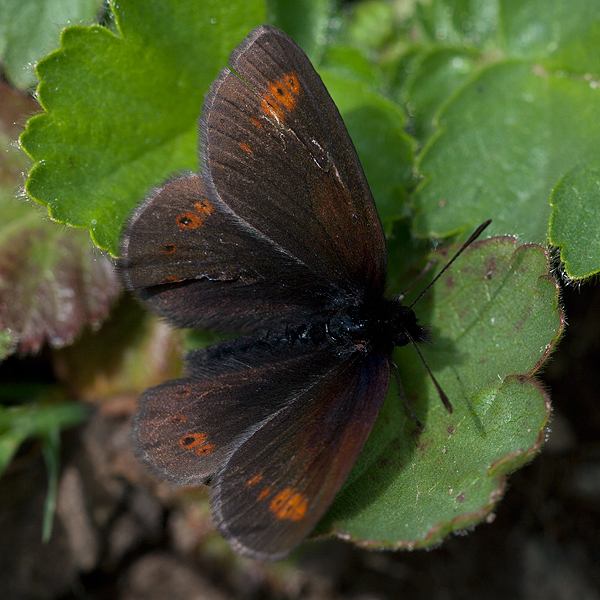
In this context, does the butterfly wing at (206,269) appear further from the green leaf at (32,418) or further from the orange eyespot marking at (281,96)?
the green leaf at (32,418)

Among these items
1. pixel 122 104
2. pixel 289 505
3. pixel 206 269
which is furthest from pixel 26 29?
pixel 289 505

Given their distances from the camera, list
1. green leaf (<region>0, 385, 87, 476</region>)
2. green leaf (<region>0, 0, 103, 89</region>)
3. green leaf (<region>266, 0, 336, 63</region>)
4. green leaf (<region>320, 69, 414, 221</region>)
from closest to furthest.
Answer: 1. green leaf (<region>320, 69, 414, 221</region>)
2. green leaf (<region>0, 0, 103, 89</region>)
3. green leaf (<region>266, 0, 336, 63</region>)
4. green leaf (<region>0, 385, 87, 476</region>)

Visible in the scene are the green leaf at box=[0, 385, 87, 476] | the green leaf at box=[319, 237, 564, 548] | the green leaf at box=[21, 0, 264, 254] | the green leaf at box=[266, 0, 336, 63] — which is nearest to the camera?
the green leaf at box=[319, 237, 564, 548]

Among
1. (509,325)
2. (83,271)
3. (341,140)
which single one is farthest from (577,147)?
(83,271)

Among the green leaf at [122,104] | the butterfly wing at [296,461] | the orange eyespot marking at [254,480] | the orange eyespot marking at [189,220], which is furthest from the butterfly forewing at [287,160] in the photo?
the orange eyespot marking at [254,480]

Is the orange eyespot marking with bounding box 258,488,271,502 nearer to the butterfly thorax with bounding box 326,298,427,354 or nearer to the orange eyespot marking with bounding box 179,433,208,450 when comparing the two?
the orange eyespot marking with bounding box 179,433,208,450

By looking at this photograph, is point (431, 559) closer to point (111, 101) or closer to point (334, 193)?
point (334, 193)

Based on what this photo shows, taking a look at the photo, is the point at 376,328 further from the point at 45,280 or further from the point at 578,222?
the point at 45,280

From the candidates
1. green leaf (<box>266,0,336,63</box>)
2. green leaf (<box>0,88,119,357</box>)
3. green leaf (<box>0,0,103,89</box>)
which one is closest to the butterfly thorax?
green leaf (<box>0,88,119,357</box>)

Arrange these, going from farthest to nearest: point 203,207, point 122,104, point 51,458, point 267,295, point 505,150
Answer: point 51,458
point 505,150
point 122,104
point 267,295
point 203,207
